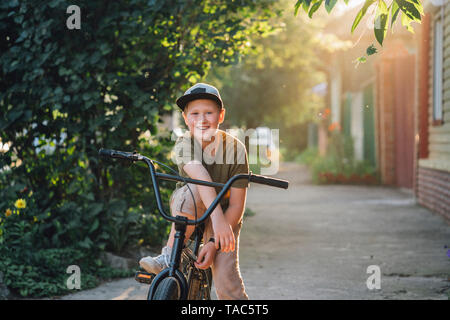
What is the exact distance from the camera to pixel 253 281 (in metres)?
5.03

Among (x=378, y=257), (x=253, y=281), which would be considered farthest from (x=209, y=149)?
(x=378, y=257)

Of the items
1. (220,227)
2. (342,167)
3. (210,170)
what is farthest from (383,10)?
(342,167)

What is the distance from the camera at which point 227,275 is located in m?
2.71

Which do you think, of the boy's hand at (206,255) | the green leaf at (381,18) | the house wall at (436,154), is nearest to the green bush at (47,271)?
the boy's hand at (206,255)

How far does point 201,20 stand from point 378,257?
301 cm

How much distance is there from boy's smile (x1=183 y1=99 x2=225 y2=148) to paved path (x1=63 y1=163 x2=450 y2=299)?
7.19ft

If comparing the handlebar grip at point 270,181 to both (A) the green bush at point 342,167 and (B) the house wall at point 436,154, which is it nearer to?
(B) the house wall at point 436,154

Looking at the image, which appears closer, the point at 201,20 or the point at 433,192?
the point at 201,20

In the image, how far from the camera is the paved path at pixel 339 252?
15.4 ft

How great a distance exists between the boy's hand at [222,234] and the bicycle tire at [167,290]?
0.28 meters

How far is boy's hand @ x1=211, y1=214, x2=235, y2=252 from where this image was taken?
2.49m

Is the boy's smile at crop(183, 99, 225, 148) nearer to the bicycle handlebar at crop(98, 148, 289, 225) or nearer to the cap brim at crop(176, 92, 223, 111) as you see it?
the cap brim at crop(176, 92, 223, 111)

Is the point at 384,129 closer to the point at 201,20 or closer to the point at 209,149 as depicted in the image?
the point at 201,20

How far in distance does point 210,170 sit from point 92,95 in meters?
2.64
